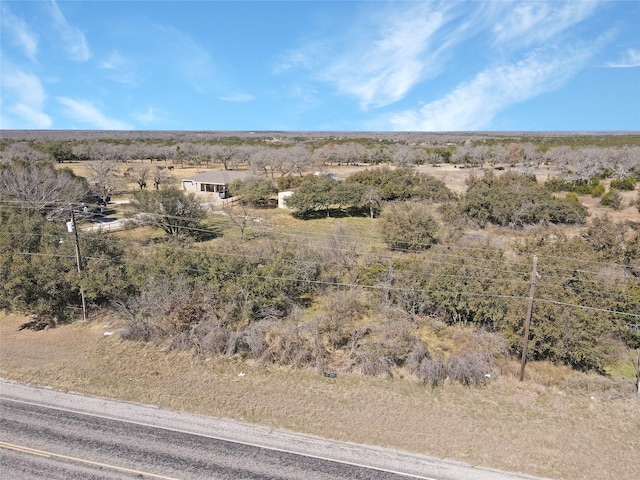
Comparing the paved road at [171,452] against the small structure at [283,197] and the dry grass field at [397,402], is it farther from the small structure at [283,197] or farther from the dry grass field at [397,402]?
the small structure at [283,197]

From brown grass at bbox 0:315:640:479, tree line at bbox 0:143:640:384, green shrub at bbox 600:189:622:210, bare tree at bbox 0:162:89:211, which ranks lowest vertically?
brown grass at bbox 0:315:640:479

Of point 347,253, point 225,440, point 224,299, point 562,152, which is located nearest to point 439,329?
point 347,253

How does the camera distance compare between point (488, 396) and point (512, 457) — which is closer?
point (512, 457)

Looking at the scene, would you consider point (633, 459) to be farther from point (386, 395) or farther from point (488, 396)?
point (386, 395)

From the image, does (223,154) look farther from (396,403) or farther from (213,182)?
(396,403)

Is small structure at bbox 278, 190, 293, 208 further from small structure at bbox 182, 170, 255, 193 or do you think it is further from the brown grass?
the brown grass

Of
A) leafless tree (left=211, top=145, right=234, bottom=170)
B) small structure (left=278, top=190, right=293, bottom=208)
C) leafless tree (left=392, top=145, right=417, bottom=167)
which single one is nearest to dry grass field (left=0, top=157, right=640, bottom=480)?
small structure (left=278, top=190, right=293, bottom=208)

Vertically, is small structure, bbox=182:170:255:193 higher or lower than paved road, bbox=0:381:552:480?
higher

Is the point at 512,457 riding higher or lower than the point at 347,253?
lower
